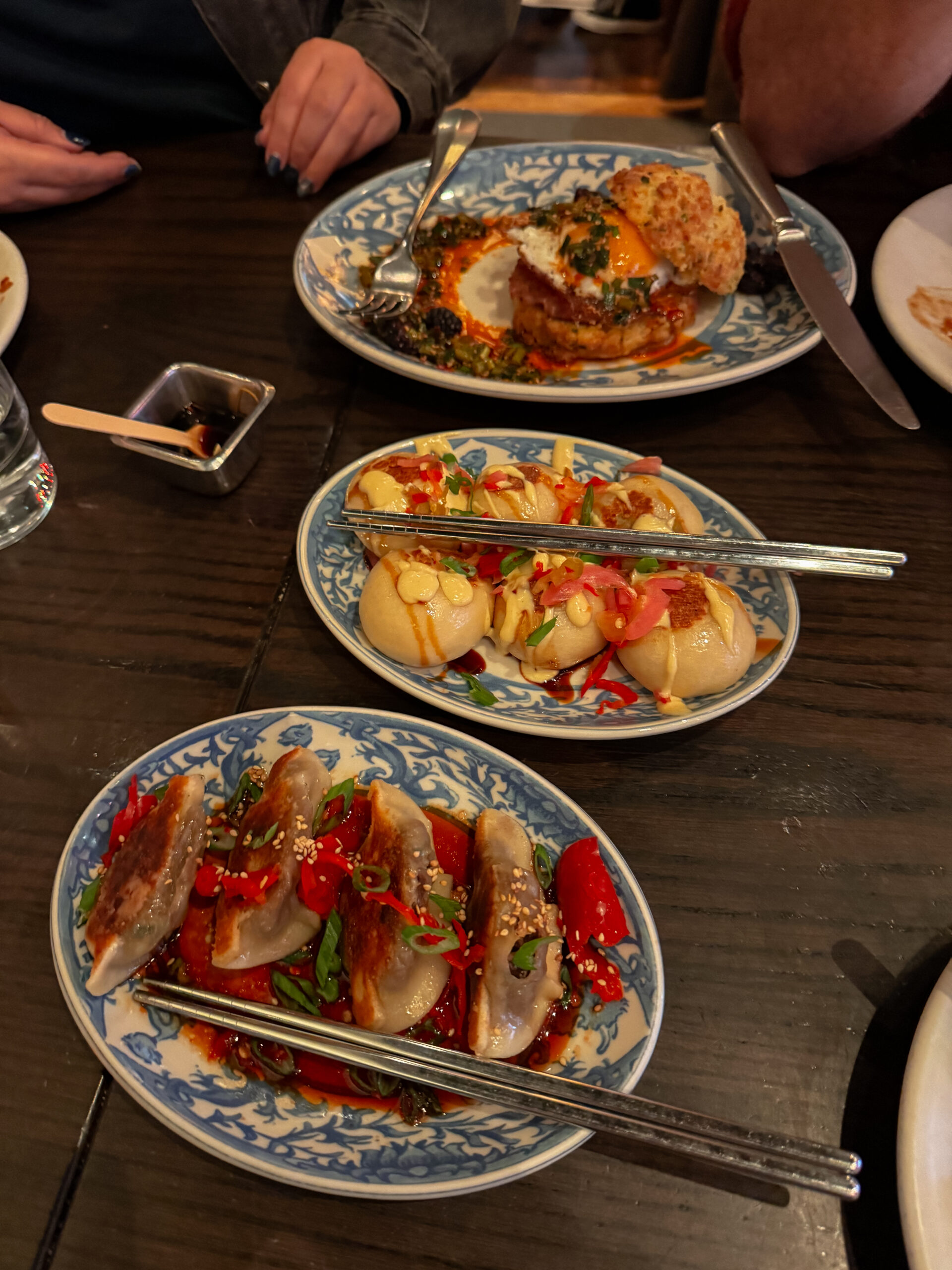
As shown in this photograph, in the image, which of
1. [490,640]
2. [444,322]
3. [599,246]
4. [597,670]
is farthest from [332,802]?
[599,246]

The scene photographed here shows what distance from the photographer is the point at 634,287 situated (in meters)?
2.26

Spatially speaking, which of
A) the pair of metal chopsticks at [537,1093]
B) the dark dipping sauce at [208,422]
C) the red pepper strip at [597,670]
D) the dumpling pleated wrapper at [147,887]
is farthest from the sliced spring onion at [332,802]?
the dark dipping sauce at [208,422]

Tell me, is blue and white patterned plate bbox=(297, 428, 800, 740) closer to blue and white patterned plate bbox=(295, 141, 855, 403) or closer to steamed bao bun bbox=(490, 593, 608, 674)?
steamed bao bun bbox=(490, 593, 608, 674)

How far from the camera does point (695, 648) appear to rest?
1550mm

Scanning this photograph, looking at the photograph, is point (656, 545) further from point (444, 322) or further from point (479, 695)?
point (444, 322)

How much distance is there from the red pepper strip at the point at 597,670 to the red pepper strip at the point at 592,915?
1.32 feet

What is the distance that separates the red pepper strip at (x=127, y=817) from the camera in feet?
4.66

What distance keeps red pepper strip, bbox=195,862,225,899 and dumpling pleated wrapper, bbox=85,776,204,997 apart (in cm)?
2

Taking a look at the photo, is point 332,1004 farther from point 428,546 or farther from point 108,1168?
point 428,546

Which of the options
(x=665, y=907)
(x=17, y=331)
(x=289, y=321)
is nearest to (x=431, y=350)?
(x=289, y=321)

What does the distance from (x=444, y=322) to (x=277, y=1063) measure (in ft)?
6.60

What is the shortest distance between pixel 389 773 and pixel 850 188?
270 cm

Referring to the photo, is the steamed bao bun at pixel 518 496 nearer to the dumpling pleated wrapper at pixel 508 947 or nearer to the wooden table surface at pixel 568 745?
the wooden table surface at pixel 568 745

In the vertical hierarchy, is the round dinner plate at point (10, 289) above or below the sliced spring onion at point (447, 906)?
above
